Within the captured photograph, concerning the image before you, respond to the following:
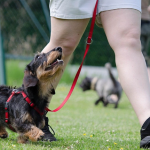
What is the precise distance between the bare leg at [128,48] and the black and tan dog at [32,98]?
0.61 m

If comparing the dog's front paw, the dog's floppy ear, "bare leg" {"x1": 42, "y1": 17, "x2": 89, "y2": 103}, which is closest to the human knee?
"bare leg" {"x1": 42, "y1": 17, "x2": 89, "y2": 103}

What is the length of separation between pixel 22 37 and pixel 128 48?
34.4 feet

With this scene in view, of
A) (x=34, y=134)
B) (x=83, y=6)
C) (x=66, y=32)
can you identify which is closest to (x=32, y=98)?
(x=34, y=134)

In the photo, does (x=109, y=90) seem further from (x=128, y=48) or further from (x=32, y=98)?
(x=128, y=48)

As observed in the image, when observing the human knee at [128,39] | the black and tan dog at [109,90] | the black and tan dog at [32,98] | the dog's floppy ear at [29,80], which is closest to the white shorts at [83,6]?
the human knee at [128,39]

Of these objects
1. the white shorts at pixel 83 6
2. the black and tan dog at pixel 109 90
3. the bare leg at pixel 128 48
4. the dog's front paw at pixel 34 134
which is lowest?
the black and tan dog at pixel 109 90

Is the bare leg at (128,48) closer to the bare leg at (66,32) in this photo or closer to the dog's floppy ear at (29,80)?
the bare leg at (66,32)

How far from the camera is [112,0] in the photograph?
11.3ft

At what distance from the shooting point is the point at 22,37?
13.5m

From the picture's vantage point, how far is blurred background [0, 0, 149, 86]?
457 inches

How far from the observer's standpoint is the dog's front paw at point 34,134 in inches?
137

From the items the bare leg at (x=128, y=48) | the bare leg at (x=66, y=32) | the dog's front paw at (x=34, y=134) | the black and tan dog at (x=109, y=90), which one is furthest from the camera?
the black and tan dog at (x=109, y=90)

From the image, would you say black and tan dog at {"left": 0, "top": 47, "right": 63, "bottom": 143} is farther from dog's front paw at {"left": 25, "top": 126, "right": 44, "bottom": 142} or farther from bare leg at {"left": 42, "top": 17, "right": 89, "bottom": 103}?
bare leg at {"left": 42, "top": 17, "right": 89, "bottom": 103}

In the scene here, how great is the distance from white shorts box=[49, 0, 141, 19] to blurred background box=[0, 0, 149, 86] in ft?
24.4
